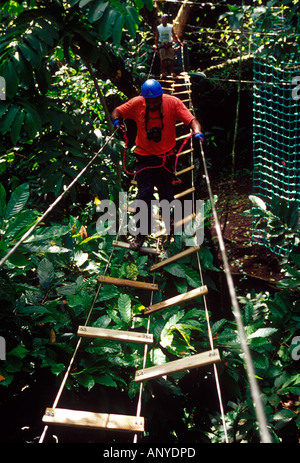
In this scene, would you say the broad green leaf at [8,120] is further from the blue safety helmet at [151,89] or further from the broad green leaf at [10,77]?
the blue safety helmet at [151,89]

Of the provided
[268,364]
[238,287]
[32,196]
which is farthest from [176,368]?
[238,287]

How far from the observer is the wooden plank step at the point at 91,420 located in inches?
52.6

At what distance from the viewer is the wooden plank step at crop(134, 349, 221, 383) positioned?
1389 millimetres

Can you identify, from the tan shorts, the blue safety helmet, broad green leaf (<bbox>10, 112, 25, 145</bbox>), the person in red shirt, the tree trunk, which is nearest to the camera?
broad green leaf (<bbox>10, 112, 25, 145</bbox>)

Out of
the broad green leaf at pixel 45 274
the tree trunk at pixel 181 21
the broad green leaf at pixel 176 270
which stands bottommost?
the broad green leaf at pixel 176 270

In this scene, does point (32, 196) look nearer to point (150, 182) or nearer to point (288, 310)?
point (150, 182)

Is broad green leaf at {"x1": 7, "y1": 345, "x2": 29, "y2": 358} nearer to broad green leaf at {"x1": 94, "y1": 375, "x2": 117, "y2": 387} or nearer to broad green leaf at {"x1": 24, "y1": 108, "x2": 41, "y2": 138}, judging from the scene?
broad green leaf at {"x1": 94, "y1": 375, "x2": 117, "y2": 387}

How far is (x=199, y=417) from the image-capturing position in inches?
88.4

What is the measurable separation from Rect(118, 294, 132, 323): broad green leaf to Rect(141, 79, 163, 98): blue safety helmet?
1424mm

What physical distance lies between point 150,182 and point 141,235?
42 cm

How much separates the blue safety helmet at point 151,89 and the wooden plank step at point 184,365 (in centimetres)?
187

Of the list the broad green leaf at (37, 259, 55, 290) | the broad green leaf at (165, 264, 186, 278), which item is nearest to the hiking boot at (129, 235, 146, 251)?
the broad green leaf at (165, 264, 186, 278)

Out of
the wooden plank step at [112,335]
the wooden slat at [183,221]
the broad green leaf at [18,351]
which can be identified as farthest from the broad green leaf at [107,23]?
the broad green leaf at [18,351]

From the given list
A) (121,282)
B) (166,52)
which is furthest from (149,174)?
(166,52)
